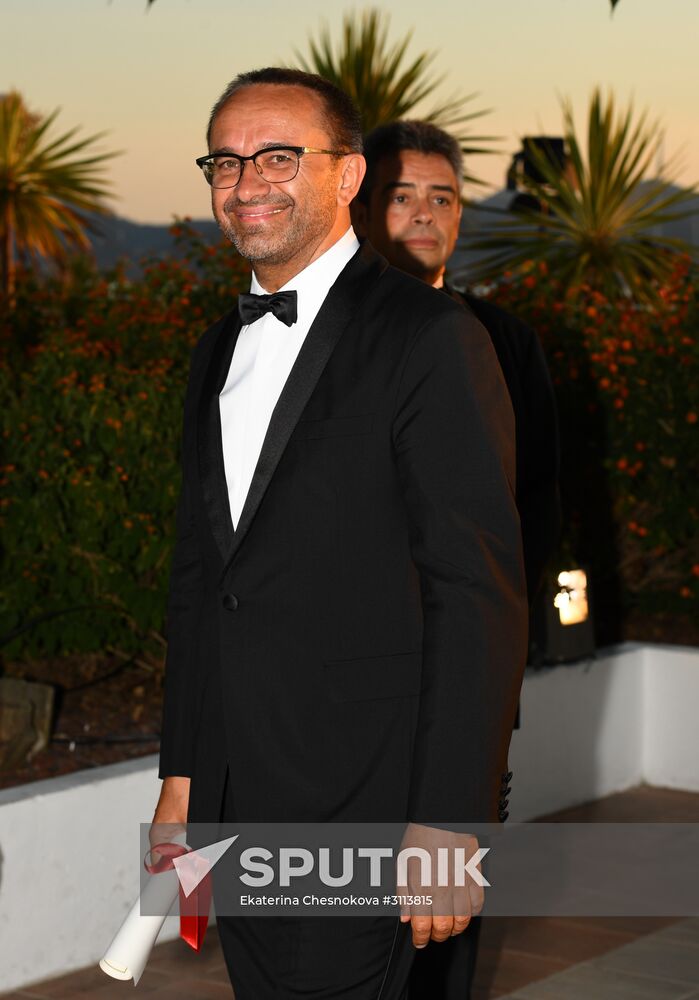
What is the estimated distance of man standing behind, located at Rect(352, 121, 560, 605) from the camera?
414 centimetres

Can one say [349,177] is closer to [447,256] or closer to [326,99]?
[326,99]

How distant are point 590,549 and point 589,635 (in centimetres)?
160

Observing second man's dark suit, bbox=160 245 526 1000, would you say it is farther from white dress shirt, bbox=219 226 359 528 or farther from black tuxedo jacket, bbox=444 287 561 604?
black tuxedo jacket, bbox=444 287 561 604

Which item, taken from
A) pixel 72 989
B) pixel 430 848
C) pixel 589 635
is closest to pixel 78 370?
pixel 589 635

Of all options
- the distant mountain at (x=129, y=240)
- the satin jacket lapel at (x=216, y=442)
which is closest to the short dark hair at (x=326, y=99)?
the satin jacket lapel at (x=216, y=442)

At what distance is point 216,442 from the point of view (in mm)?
2824

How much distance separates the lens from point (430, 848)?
96.6 inches

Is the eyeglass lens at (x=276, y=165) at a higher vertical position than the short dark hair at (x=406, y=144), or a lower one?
lower

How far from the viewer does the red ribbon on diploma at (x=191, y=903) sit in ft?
8.87

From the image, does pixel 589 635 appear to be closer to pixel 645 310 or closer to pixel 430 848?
pixel 645 310

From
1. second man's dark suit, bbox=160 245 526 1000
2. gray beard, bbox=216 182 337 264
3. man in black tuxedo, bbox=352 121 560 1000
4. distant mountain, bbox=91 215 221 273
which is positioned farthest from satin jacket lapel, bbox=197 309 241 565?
distant mountain, bbox=91 215 221 273

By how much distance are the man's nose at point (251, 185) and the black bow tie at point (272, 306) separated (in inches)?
7.4

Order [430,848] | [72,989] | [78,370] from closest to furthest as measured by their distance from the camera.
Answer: [430,848], [72,989], [78,370]

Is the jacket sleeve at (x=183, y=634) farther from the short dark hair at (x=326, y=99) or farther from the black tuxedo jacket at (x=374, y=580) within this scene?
the short dark hair at (x=326, y=99)
